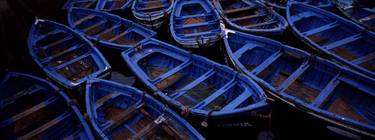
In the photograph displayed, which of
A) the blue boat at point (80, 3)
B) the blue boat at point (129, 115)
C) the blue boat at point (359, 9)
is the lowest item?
the blue boat at point (129, 115)

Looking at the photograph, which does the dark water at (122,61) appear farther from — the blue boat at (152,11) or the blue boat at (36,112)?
the blue boat at (36,112)

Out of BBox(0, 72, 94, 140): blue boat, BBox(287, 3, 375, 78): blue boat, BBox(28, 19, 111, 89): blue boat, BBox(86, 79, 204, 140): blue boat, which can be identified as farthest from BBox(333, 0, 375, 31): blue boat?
BBox(0, 72, 94, 140): blue boat

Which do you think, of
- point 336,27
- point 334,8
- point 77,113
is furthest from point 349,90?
point 77,113

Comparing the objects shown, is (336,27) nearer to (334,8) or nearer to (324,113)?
(334,8)

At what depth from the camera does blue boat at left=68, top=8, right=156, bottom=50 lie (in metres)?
10.8

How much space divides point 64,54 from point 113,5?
494 centimetres

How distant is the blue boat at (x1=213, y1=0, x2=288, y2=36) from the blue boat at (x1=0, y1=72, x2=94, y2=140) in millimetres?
6835

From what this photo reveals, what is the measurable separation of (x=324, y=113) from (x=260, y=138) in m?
1.97

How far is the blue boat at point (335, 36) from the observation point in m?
8.65

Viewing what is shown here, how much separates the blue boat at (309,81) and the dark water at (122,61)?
1.44 ft

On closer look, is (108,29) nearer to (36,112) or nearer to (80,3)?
(80,3)

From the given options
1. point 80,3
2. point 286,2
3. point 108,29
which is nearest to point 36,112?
point 108,29

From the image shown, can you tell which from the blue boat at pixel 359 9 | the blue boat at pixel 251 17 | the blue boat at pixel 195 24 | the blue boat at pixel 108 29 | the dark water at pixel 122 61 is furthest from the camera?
the blue boat at pixel 359 9

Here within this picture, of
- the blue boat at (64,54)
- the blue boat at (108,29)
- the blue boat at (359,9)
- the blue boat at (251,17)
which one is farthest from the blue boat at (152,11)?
the blue boat at (359,9)
